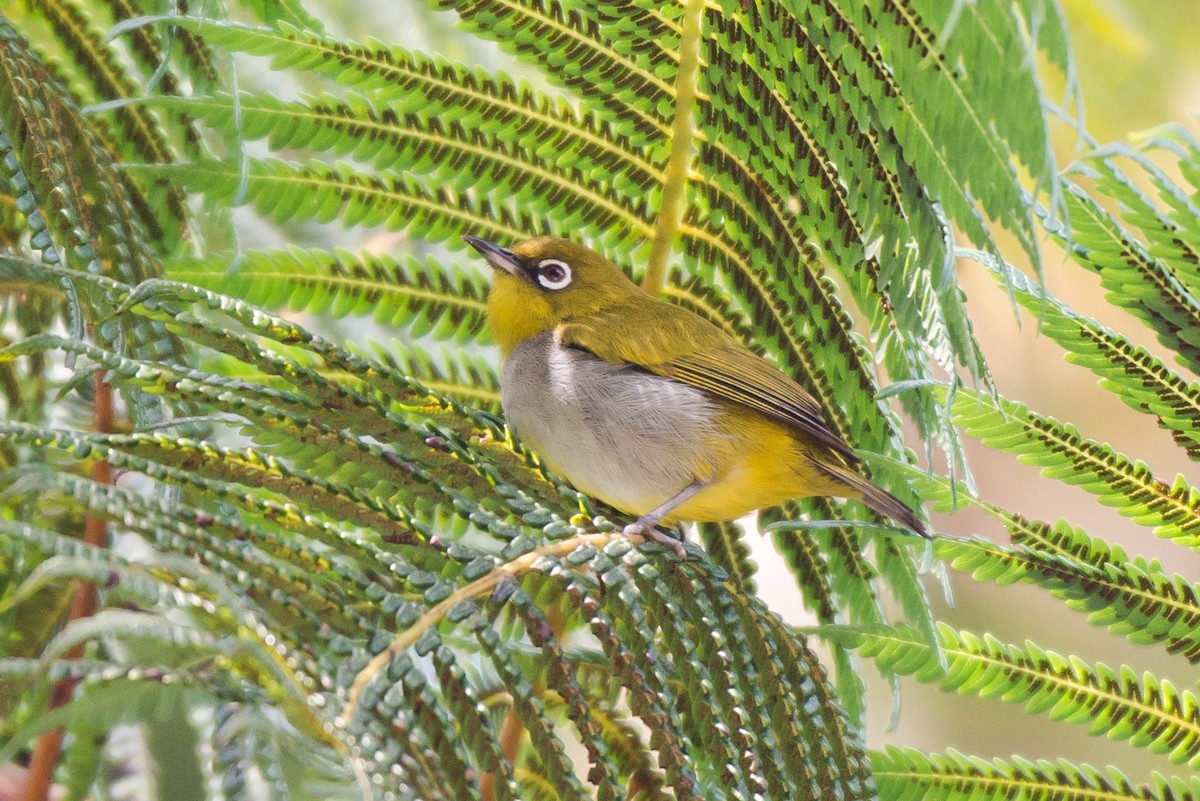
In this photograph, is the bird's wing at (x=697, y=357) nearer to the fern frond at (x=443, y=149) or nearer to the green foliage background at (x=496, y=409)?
the green foliage background at (x=496, y=409)

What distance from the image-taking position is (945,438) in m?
1.62

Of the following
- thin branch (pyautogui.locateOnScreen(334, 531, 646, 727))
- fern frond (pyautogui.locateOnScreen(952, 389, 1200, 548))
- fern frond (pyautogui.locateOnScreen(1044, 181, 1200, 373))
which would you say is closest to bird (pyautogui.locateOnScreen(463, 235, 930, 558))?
Result: fern frond (pyautogui.locateOnScreen(952, 389, 1200, 548))

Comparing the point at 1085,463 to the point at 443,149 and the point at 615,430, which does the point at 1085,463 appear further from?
the point at 443,149

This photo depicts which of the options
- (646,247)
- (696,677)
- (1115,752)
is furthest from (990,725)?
(696,677)

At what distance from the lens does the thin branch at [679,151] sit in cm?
200

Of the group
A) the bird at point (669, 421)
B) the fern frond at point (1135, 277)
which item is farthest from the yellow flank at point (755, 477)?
the fern frond at point (1135, 277)

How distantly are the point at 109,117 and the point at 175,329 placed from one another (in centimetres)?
76

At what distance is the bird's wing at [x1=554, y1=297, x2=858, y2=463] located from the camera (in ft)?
7.85

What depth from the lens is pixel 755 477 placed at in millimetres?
2465

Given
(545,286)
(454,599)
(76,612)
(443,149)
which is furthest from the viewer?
(545,286)

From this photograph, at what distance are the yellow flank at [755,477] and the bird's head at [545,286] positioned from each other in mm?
435

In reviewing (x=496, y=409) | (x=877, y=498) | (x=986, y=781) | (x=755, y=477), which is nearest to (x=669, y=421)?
(x=755, y=477)

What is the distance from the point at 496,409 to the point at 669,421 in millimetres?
358

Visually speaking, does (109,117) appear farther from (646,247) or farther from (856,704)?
(856,704)
